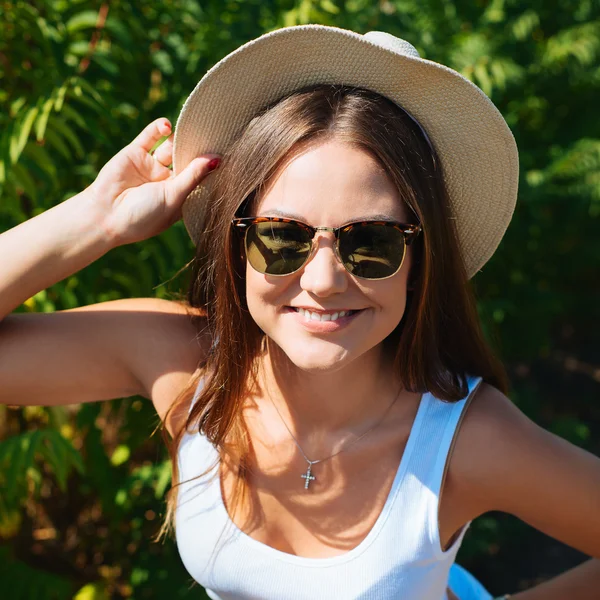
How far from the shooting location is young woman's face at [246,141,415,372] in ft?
5.34

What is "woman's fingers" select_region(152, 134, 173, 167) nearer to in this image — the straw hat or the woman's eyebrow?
the straw hat

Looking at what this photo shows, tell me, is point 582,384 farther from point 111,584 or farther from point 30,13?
point 30,13

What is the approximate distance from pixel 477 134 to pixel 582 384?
160 inches

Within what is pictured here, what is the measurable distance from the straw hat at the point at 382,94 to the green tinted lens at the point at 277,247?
32 cm

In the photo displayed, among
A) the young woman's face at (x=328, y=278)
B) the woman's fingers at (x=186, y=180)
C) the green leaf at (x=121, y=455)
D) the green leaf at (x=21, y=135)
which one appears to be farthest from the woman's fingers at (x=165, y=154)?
the green leaf at (x=121, y=455)

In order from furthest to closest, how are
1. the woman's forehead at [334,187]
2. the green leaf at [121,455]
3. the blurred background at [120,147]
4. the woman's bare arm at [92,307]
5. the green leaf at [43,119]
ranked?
the green leaf at [121,455] < the blurred background at [120,147] < the green leaf at [43,119] < the woman's bare arm at [92,307] < the woman's forehead at [334,187]

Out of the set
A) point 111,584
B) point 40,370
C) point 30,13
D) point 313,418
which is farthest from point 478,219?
point 111,584

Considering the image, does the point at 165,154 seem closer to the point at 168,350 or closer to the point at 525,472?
the point at 168,350

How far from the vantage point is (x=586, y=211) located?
467cm

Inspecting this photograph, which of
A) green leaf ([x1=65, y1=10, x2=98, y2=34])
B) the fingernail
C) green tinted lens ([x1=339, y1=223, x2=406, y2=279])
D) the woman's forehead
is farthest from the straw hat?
green leaf ([x1=65, y1=10, x2=98, y2=34])

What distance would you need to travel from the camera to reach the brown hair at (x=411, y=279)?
1.70 m

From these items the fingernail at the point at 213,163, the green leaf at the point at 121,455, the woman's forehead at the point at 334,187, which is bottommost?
the green leaf at the point at 121,455

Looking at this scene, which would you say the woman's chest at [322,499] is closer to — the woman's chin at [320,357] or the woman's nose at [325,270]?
the woman's chin at [320,357]

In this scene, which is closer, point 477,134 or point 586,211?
point 477,134
